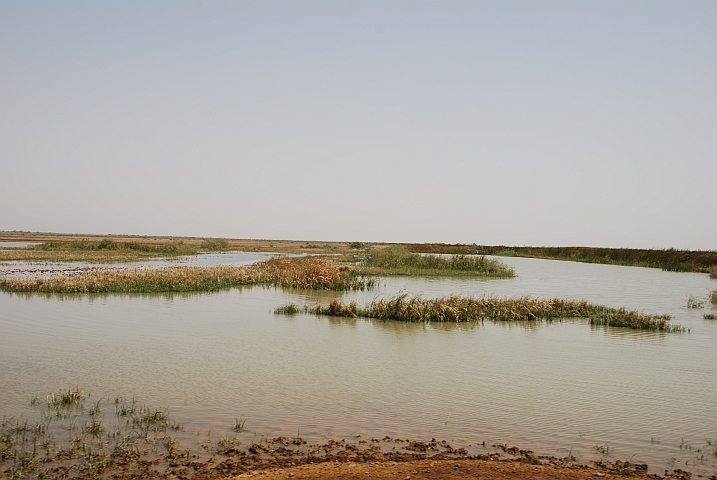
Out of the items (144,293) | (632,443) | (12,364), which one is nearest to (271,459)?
(632,443)

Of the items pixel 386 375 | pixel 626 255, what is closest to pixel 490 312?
pixel 386 375

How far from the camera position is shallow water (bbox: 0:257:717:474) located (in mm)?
7586

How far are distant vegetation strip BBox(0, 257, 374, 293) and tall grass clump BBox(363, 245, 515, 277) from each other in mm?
9765

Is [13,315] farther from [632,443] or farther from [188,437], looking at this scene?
[632,443]

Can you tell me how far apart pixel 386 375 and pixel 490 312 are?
8670 mm

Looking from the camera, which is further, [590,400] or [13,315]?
[13,315]

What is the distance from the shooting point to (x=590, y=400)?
9266 millimetres

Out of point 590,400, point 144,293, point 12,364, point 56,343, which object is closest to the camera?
point 590,400

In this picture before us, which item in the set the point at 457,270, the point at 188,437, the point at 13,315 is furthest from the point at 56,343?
the point at 457,270

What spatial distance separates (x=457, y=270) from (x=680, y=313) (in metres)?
21.5

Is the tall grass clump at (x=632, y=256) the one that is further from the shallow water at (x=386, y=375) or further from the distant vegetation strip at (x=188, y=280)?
the shallow water at (x=386, y=375)

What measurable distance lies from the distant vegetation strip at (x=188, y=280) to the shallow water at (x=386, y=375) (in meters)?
4.73

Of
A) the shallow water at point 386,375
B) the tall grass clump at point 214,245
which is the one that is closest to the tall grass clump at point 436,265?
the shallow water at point 386,375

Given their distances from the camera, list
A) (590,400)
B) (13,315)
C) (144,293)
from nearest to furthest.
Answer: (590,400) < (13,315) < (144,293)
